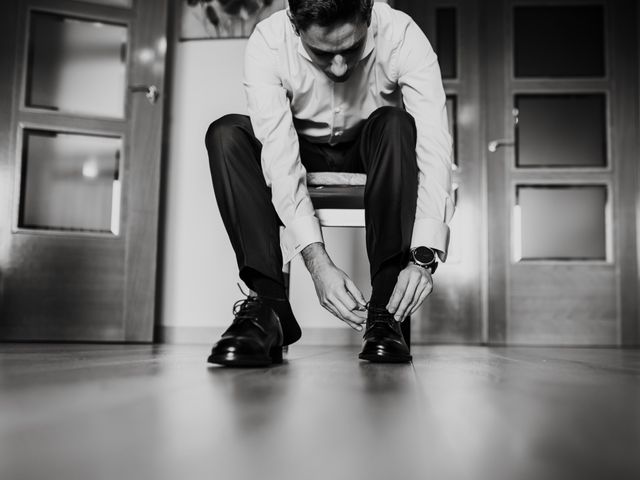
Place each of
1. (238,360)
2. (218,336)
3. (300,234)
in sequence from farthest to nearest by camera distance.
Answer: (218,336)
(300,234)
(238,360)

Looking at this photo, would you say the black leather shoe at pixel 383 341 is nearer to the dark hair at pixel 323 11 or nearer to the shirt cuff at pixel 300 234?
the shirt cuff at pixel 300 234

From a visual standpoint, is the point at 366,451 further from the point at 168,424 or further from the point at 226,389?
the point at 226,389

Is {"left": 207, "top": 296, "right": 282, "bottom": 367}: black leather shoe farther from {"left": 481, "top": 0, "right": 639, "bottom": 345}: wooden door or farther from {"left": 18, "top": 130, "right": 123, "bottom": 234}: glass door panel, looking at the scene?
{"left": 481, "top": 0, "right": 639, "bottom": 345}: wooden door

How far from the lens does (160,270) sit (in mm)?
2432

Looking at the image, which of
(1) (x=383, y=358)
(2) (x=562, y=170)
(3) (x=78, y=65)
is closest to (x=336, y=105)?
(1) (x=383, y=358)

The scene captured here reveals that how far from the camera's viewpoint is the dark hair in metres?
1.01

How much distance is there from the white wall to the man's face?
1174mm

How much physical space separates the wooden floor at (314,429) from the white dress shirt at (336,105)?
1.51 feet

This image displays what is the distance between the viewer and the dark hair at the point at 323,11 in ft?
3.32

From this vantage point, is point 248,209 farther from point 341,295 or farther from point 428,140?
point 428,140

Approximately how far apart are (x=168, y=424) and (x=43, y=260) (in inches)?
81.9

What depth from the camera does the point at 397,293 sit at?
1.00 m

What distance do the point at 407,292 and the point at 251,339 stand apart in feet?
0.87

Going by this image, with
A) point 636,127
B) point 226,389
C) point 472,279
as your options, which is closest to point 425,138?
point 226,389
